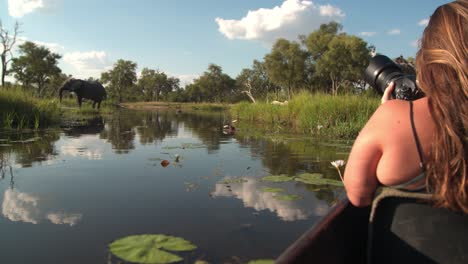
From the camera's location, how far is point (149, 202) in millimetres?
3273

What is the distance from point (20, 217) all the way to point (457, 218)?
309 cm

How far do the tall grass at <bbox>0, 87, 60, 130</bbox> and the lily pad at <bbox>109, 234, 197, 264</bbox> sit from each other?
7937mm

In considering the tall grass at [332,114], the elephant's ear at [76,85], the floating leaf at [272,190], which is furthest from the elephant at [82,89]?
the floating leaf at [272,190]

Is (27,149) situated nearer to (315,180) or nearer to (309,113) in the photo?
(315,180)

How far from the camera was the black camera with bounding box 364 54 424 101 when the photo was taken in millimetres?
1603

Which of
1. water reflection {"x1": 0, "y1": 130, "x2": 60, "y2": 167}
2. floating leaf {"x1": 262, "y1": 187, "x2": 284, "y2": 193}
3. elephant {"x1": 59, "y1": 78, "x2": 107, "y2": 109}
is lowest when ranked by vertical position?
floating leaf {"x1": 262, "y1": 187, "x2": 284, "y2": 193}

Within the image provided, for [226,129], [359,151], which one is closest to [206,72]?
[226,129]

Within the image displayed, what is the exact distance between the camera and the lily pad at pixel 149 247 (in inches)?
80.6

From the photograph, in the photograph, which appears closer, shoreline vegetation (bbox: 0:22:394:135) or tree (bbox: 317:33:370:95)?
shoreline vegetation (bbox: 0:22:394:135)

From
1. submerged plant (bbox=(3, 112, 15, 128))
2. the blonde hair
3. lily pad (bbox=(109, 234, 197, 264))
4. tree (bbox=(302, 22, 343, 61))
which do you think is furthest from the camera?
tree (bbox=(302, 22, 343, 61))

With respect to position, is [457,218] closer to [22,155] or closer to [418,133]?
[418,133]

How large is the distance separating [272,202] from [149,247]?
1539 mm

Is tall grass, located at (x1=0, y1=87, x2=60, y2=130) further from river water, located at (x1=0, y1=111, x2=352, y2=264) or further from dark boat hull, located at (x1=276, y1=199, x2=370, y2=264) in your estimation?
dark boat hull, located at (x1=276, y1=199, x2=370, y2=264)

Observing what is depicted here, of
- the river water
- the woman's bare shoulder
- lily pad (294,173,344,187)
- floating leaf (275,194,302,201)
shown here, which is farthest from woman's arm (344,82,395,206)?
lily pad (294,173,344,187)
